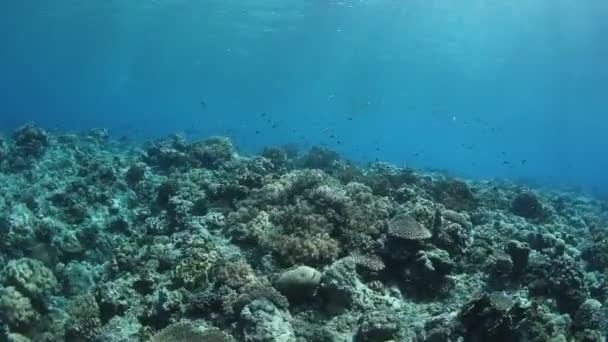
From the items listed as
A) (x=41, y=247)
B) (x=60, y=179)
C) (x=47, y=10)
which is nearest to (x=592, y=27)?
(x=60, y=179)

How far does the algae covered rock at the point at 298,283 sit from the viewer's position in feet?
30.9

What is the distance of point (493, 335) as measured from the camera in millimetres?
7941

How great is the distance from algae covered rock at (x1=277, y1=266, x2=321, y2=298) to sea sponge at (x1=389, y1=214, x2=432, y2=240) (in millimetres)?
2213

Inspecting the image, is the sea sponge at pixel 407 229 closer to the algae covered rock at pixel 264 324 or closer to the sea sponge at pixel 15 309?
the algae covered rock at pixel 264 324

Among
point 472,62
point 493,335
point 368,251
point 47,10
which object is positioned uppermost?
point 493,335

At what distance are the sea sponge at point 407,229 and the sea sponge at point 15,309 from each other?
7.08 meters

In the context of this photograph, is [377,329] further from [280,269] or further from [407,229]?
[407,229]

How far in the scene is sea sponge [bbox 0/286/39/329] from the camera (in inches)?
383

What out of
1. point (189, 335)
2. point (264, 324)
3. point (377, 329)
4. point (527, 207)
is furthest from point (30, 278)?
point (527, 207)

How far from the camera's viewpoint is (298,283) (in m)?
9.41

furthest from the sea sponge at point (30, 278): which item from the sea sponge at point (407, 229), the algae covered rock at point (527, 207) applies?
the algae covered rock at point (527, 207)

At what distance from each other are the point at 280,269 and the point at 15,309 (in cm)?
490

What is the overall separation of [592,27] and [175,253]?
55.5 m

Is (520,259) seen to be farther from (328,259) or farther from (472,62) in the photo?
(472,62)
